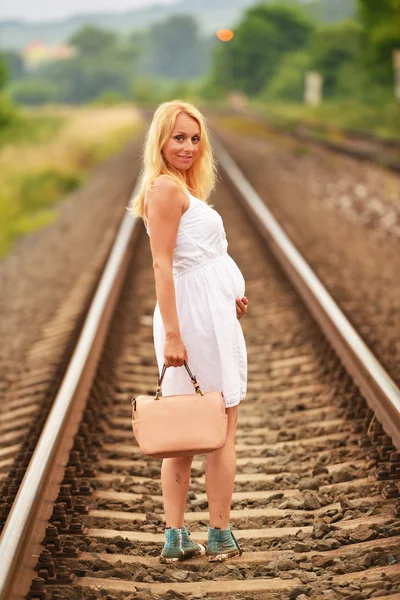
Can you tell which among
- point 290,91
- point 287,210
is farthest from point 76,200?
point 290,91

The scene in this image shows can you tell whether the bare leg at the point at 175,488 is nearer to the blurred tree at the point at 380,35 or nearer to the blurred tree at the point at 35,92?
the blurred tree at the point at 380,35

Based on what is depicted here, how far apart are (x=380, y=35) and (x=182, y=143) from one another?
110 feet

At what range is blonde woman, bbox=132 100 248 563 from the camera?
3436 mm

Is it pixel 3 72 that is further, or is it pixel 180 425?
pixel 3 72

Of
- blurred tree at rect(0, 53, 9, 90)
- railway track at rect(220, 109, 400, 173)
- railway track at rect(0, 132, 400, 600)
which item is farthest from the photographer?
blurred tree at rect(0, 53, 9, 90)

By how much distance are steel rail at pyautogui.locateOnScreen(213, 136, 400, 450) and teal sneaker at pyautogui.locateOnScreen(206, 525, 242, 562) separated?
91 cm

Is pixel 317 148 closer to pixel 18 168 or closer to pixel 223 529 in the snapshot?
pixel 18 168

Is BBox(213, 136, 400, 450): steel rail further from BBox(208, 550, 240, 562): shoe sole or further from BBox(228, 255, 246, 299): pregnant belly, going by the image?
BBox(228, 255, 246, 299): pregnant belly

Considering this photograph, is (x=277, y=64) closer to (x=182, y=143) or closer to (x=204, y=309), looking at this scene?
(x=182, y=143)

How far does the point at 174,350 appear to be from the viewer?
11.2 ft

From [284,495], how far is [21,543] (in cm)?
126

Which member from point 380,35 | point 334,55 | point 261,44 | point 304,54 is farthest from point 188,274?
point 261,44

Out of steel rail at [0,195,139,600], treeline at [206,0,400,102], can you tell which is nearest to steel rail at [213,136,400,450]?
steel rail at [0,195,139,600]

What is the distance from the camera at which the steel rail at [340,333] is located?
4.62 m
